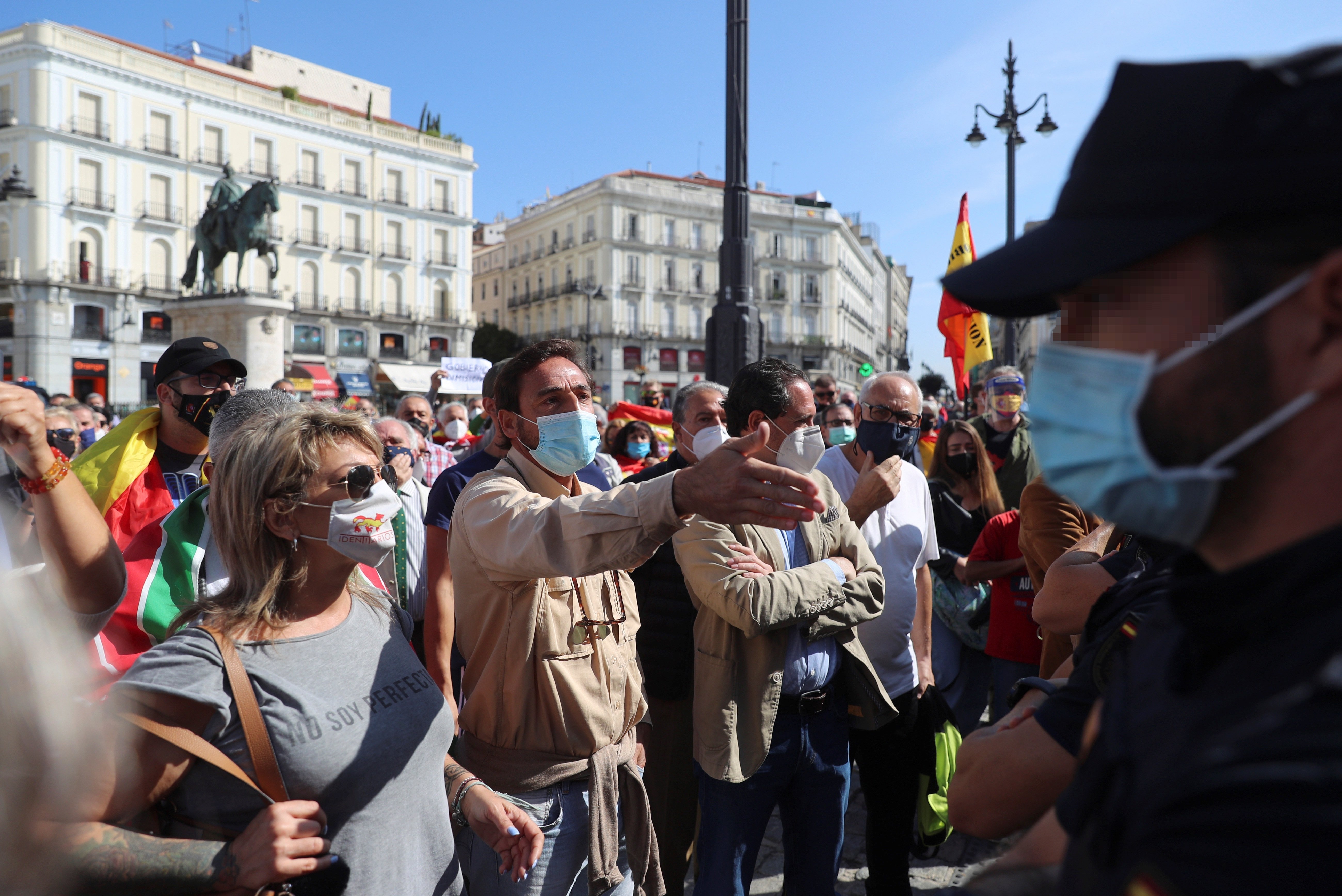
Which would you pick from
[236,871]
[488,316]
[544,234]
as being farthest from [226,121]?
[236,871]

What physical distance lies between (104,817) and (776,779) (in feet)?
6.67

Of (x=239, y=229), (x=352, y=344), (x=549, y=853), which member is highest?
(x=239, y=229)

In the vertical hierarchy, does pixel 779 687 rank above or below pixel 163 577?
below

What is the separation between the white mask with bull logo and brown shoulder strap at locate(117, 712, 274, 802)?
1.69 feet

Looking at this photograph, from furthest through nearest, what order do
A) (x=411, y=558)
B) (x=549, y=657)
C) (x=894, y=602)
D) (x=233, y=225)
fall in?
1. (x=233, y=225)
2. (x=411, y=558)
3. (x=894, y=602)
4. (x=549, y=657)

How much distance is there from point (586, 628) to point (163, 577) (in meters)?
1.25

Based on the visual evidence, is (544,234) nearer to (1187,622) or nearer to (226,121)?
(226,121)

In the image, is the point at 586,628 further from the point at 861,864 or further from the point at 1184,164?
the point at 861,864

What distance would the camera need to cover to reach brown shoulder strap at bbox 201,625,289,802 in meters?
1.76

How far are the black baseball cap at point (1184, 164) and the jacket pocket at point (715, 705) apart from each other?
7.09 ft

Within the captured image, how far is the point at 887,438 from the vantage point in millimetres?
3924

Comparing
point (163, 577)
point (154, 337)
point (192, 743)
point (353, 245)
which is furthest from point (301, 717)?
point (353, 245)

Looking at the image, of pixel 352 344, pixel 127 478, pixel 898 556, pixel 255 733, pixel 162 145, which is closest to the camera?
pixel 255 733

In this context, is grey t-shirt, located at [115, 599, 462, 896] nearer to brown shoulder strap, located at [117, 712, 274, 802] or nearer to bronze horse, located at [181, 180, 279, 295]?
brown shoulder strap, located at [117, 712, 274, 802]
